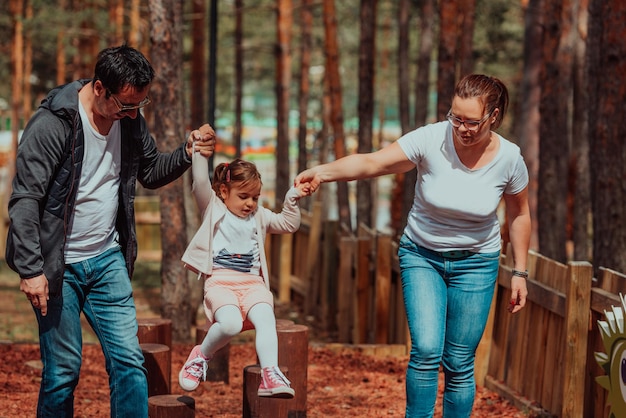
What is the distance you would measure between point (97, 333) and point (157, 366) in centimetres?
143

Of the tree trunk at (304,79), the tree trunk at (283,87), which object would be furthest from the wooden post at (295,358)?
the tree trunk at (304,79)

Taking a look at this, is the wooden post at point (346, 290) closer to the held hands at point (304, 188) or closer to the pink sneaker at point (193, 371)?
the pink sneaker at point (193, 371)

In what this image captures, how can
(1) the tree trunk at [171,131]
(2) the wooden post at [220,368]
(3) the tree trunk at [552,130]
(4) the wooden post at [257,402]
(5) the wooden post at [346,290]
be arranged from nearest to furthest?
(4) the wooden post at [257,402]
(2) the wooden post at [220,368]
(1) the tree trunk at [171,131]
(5) the wooden post at [346,290]
(3) the tree trunk at [552,130]

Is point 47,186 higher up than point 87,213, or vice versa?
point 47,186

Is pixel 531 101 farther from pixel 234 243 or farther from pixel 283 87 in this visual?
pixel 234 243

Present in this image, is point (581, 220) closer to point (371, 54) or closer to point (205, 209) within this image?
point (371, 54)

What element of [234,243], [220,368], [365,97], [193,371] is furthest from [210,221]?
Result: [365,97]

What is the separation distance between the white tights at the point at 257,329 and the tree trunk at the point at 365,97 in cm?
1029

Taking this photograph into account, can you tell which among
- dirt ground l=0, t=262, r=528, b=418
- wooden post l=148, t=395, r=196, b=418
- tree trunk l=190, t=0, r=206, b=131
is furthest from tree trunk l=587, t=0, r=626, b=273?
tree trunk l=190, t=0, r=206, b=131

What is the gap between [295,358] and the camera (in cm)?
603

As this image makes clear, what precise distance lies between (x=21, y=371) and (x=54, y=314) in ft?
12.0

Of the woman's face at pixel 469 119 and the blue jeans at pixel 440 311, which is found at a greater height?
the woman's face at pixel 469 119

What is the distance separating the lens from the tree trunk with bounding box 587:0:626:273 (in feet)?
28.8

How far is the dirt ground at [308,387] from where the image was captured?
675 cm
